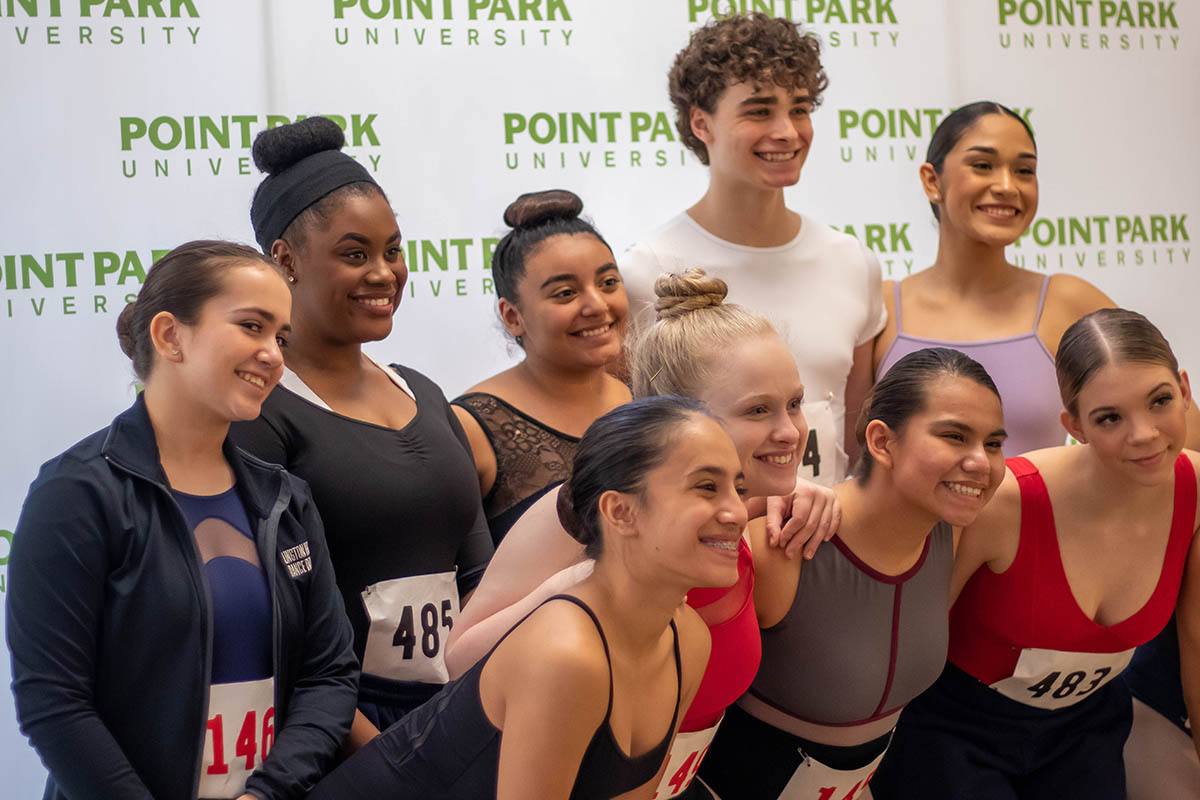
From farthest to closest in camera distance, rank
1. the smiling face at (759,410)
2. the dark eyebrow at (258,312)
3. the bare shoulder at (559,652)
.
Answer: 1. the smiling face at (759,410)
2. the dark eyebrow at (258,312)
3. the bare shoulder at (559,652)

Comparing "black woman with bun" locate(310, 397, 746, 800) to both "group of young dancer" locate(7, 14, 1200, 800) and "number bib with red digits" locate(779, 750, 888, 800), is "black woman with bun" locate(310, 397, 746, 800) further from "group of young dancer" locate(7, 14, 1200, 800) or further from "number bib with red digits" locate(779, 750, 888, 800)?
"number bib with red digits" locate(779, 750, 888, 800)

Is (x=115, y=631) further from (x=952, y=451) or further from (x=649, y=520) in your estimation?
(x=952, y=451)

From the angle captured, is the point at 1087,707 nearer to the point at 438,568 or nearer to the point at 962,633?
the point at 962,633

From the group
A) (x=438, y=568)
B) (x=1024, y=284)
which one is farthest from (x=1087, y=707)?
(x=438, y=568)

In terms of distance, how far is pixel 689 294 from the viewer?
2014 millimetres

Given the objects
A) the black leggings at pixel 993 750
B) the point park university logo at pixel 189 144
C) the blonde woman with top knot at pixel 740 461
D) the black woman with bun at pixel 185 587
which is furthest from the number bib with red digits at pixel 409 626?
the point park university logo at pixel 189 144

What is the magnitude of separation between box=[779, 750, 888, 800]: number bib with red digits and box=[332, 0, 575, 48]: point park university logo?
1.83 metres

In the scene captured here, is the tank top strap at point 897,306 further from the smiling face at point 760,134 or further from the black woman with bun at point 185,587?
the black woman with bun at point 185,587

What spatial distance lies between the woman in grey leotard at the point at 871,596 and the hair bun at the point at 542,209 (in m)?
0.68

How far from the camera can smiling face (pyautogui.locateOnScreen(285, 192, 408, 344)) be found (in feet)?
6.57

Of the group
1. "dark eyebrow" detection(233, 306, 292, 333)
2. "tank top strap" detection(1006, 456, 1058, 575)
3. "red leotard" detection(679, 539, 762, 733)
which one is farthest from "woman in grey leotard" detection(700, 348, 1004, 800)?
"dark eyebrow" detection(233, 306, 292, 333)

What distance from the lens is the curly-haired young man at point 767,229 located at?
2449 millimetres

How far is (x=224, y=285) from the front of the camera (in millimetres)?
1666

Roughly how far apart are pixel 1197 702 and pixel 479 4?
2.15 m
